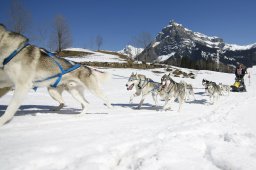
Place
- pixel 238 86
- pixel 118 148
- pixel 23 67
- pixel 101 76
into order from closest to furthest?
pixel 118 148 → pixel 23 67 → pixel 101 76 → pixel 238 86

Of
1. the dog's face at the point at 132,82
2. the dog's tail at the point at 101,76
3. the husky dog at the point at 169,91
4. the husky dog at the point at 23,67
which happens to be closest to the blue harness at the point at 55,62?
the husky dog at the point at 23,67

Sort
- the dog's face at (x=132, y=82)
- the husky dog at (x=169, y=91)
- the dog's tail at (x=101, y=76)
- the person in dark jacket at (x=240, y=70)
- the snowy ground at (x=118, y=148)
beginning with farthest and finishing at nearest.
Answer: the person in dark jacket at (x=240, y=70), the dog's face at (x=132, y=82), the husky dog at (x=169, y=91), the dog's tail at (x=101, y=76), the snowy ground at (x=118, y=148)

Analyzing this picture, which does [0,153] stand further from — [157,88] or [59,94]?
[157,88]

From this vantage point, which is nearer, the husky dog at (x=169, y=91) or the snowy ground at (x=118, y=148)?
the snowy ground at (x=118, y=148)

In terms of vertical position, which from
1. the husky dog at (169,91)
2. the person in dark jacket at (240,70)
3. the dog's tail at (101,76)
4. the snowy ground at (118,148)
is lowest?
the snowy ground at (118,148)

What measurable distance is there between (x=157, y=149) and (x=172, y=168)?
2.27 feet

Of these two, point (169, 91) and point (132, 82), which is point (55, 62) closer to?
point (132, 82)

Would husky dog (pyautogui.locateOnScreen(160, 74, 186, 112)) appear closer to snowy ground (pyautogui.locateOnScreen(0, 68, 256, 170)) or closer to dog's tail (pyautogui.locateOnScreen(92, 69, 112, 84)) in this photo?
dog's tail (pyautogui.locateOnScreen(92, 69, 112, 84))

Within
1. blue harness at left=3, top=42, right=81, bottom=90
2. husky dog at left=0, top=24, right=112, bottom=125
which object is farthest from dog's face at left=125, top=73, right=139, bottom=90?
husky dog at left=0, top=24, right=112, bottom=125

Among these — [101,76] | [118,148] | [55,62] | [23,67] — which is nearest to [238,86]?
[101,76]

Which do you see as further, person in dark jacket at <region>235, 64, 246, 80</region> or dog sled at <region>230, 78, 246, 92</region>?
dog sled at <region>230, 78, 246, 92</region>

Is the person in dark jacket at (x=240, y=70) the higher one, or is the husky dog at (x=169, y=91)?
the person in dark jacket at (x=240, y=70)

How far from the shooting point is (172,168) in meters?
2.95

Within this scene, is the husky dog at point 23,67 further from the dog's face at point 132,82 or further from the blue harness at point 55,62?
the dog's face at point 132,82
